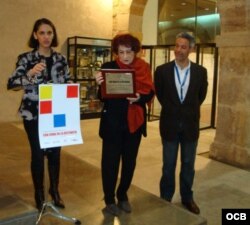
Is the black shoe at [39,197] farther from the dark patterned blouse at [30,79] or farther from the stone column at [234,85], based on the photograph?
the stone column at [234,85]

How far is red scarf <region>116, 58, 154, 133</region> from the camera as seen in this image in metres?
2.54

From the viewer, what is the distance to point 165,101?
3064 millimetres

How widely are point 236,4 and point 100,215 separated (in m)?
3.35

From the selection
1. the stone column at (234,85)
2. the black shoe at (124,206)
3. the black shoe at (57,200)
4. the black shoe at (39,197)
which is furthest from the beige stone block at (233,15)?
the black shoe at (39,197)

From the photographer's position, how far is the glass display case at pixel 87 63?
26.7 ft

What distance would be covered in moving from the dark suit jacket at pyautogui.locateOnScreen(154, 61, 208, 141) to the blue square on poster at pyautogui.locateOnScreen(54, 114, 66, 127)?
0.97m

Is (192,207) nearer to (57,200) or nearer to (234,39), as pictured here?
(57,200)

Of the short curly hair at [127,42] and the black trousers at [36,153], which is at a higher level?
the short curly hair at [127,42]

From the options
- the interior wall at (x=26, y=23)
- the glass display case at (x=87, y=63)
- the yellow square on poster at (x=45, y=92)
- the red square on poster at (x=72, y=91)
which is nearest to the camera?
the yellow square on poster at (x=45, y=92)

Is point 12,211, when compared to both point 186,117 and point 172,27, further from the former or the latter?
point 172,27

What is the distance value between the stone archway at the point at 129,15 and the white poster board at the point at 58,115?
5.91 m

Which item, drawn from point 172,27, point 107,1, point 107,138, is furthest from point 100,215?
point 172,27

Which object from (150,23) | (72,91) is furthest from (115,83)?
(150,23)

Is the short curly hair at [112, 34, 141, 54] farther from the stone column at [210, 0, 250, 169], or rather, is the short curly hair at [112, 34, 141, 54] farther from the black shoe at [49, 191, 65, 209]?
the stone column at [210, 0, 250, 169]
